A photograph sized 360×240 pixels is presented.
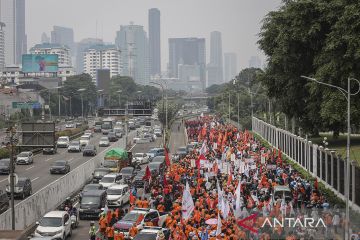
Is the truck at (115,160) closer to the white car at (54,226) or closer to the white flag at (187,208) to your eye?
the white car at (54,226)

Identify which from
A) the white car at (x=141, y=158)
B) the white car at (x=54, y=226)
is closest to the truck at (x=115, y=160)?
the white car at (x=141, y=158)

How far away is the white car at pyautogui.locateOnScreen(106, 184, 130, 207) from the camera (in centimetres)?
3959

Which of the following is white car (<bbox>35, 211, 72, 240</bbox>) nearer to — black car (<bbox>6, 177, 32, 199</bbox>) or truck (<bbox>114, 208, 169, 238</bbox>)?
truck (<bbox>114, 208, 169, 238</bbox>)

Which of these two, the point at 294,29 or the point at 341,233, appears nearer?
the point at 341,233

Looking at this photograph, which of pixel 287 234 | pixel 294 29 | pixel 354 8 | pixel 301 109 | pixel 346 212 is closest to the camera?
pixel 287 234

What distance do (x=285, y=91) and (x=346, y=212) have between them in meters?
34.4

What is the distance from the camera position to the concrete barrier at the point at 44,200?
3152cm

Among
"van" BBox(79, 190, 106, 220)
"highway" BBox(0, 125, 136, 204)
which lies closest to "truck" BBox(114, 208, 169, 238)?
"van" BBox(79, 190, 106, 220)

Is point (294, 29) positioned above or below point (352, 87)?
above

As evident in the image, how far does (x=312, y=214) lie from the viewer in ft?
72.0

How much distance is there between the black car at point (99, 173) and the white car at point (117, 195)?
833cm

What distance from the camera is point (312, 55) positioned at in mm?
54750

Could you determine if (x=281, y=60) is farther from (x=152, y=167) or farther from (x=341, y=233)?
(x=341, y=233)

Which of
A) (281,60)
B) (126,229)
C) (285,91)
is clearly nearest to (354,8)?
(281,60)
